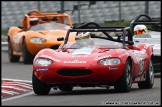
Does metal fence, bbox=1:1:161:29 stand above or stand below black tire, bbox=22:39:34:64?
above

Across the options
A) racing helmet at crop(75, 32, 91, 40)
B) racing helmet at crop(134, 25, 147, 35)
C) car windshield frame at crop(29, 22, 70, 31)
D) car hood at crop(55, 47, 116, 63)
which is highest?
racing helmet at crop(75, 32, 91, 40)

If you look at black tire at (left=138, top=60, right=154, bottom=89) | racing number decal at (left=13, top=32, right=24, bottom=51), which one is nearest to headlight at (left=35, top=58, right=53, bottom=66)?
black tire at (left=138, top=60, right=154, bottom=89)

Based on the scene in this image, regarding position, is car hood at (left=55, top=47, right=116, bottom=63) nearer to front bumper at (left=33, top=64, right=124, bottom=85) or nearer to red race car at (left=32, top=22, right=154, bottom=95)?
red race car at (left=32, top=22, right=154, bottom=95)

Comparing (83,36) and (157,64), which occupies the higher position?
(83,36)

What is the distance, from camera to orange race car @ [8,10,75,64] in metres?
20.3

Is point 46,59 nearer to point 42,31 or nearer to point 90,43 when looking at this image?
point 90,43

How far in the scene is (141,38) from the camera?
679 inches

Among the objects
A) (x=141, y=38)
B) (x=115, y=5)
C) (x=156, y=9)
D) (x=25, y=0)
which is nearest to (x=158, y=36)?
(x=141, y=38)

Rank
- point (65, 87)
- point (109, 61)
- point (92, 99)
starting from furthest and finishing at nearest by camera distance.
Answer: point (65, 87) → point (109, 61) → point (92, 99)

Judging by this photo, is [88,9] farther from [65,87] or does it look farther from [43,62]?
[43,62]

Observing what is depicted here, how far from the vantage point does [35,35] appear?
20438 mm

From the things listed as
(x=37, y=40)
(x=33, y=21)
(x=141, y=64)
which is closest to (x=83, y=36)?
(x=141, y=64)

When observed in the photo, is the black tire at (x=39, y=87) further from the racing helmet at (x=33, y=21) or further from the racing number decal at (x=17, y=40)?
the racing helmet at (x=33, y=21)

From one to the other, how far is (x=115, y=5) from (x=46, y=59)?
20529mm
